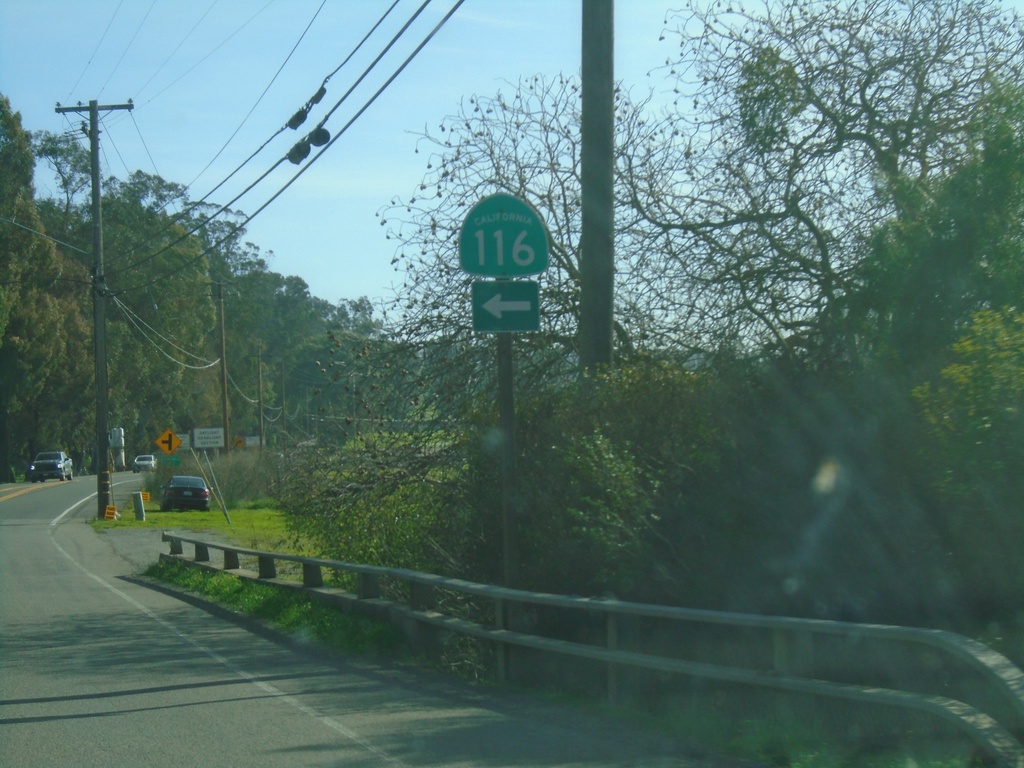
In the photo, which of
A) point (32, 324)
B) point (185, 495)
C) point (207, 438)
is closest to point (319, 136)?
point (207, 438)

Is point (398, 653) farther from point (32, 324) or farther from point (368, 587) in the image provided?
point (32, 324)

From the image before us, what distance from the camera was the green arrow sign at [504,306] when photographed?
8.76 metres

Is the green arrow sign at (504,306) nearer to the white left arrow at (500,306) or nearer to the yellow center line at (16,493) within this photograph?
the white left arrow at (500,306)

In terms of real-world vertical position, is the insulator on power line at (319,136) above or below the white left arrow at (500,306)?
above

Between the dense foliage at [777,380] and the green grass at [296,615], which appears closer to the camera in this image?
the dense foliage at [777,380]

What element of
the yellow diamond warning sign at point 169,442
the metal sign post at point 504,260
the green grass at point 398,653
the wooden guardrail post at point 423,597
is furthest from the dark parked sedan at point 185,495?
the metal sign post at point 504,260

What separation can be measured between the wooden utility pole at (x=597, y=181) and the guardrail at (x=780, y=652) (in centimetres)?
→ 271

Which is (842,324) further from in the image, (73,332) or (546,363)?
(73,332)

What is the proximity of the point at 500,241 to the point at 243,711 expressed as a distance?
4.20 m

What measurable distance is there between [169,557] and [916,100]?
16.6 m

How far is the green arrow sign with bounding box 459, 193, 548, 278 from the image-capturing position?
28.9 ft

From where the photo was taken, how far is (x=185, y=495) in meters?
46.2

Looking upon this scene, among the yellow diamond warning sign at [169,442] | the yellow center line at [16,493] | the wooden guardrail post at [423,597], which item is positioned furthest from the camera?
the yellow center line at [16,493]

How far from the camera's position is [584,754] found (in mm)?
6594
